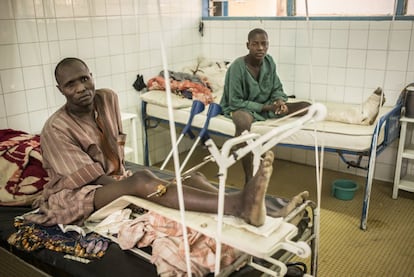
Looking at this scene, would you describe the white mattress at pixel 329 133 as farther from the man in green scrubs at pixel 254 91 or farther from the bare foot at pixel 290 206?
the bare foot at pixel 290 206

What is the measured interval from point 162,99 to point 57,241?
6.21 feet

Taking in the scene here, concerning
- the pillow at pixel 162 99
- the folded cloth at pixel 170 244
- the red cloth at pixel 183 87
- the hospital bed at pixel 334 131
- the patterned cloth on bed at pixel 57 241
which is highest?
the red cloth at pixel 183 87

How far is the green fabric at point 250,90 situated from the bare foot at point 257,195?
1.72 metres

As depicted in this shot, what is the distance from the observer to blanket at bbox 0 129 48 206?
2328 mm

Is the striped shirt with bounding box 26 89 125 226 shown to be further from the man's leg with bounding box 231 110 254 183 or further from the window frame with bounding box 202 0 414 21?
the window frame with bounding box 202 0 414 21

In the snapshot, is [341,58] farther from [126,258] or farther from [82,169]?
[126,258]

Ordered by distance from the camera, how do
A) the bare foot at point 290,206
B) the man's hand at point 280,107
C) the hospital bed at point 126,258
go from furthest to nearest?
the man's hand at point 280,107
the bare foot at point 290,206
the hospital bed at point 126,258

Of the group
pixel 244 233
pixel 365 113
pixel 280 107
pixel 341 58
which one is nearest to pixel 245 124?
pixel 280 107

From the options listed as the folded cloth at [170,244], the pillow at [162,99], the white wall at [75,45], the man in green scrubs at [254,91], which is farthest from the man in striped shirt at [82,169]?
the pillow at [162,99]

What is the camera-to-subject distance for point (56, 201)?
2.04 m

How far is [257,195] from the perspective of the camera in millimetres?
1440

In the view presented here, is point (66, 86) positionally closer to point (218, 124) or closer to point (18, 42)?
point (18, 42)

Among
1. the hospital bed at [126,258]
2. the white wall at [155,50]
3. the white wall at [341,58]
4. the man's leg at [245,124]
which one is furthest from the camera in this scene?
the white wall at [341,58]

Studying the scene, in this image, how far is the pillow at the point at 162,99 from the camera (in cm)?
356
